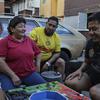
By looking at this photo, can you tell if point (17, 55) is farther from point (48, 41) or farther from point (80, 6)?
point (80, 6)

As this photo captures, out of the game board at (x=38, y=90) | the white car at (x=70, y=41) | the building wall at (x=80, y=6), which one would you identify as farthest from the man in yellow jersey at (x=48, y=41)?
the building wall at (x=80, y=6)

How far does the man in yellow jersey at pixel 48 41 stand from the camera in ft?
18.6

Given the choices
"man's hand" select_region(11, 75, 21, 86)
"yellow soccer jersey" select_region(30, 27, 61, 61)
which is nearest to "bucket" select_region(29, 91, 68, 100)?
"man's hand" select_region(11, 75, 21, 86)

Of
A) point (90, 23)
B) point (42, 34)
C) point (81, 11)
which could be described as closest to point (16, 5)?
point (81, 11)

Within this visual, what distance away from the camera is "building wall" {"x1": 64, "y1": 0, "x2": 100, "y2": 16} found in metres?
21.0

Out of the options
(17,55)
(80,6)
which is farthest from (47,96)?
(80,6)

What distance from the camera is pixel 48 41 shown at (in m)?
5.76

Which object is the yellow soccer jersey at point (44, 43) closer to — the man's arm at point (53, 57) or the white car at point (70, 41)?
the man's arm at point (53, 57)

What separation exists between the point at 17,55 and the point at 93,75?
98 cm

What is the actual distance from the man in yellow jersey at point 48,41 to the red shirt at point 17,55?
129 cm

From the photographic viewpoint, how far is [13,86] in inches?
163

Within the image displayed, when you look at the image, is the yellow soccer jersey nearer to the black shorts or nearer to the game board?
the black shorts

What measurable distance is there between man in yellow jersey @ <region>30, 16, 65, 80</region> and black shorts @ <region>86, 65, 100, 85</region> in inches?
69.4

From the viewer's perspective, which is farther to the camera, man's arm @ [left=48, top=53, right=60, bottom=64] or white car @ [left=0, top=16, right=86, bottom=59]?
white car @ [left=0, top=16, right=86, bottom=59]
